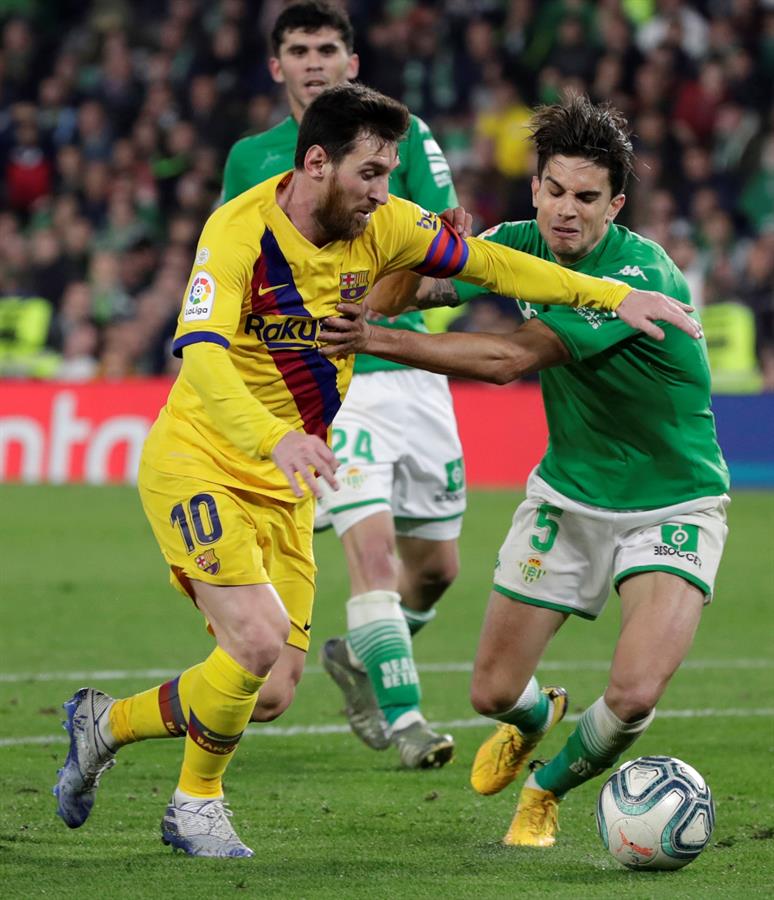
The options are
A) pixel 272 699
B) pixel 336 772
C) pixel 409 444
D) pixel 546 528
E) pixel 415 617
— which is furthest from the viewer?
pixel 415 617

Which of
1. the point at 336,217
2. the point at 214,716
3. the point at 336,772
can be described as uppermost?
the point at 336,217

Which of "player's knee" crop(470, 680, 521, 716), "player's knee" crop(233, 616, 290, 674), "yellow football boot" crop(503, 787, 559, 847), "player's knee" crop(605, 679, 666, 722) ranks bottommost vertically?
"yellow football boot" crop(503, 787, 559, 847)

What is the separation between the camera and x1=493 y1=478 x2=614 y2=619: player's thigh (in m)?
5.56

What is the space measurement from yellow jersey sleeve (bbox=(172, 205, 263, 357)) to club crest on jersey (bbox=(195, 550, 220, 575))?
0.57m

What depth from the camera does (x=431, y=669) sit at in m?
8.62

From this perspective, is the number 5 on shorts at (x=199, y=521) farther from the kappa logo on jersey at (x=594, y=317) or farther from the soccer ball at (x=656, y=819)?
the soccer ball at (x=656, y=819)

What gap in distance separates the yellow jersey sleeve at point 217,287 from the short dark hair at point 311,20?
2182 mm

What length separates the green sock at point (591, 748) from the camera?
5230 millimetres

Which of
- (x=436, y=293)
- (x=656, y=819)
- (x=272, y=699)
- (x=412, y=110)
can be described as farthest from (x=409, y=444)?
(x=412, y=110)

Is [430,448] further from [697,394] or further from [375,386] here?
[697,394]

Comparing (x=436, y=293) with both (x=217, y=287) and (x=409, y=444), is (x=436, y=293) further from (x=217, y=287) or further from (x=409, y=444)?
(x=409, y=444)

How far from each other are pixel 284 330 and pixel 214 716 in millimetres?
1127

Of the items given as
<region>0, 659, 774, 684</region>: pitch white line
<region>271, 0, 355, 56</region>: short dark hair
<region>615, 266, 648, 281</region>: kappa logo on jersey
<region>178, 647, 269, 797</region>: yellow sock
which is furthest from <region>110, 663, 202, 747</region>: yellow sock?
<region>271, 0, 355, 56</region>: short dark hair

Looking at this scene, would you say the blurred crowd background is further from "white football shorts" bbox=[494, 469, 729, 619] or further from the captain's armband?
"white football shorts" bbox=[494, 469, 729, 619]
